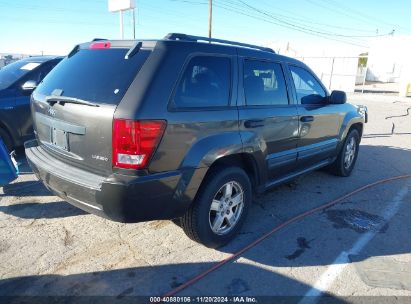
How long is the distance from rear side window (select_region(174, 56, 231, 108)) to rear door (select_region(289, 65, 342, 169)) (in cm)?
132

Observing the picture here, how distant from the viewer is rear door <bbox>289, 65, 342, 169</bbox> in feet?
14.0

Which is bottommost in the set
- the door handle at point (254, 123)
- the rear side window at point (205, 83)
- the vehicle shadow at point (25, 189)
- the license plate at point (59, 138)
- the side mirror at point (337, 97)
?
the vehicle shadow at point (25, 189)

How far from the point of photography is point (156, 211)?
8.96 feet

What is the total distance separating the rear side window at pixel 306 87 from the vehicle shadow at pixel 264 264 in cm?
137

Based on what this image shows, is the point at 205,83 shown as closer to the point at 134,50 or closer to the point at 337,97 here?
the point at 134,50

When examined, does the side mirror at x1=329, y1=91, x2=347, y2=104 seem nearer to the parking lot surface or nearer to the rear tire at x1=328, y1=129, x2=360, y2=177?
the rear tire at x1=328, y1=129, x2=360, y2=177

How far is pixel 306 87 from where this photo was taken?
453 centimetres

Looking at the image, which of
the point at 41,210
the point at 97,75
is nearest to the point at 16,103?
the point at 41,210

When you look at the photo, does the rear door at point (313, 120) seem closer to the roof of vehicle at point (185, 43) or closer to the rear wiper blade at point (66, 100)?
the roof of vehicle at point (185, 43)

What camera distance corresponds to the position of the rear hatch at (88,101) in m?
2.62

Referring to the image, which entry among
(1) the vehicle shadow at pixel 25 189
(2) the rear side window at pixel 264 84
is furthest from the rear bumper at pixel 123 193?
(1) the vehicle shadow at pixel 25 189

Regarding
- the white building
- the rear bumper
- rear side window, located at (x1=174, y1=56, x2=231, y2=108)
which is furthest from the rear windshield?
the white building

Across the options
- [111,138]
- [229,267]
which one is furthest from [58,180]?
[229,267]

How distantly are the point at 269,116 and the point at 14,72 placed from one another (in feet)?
15.2
